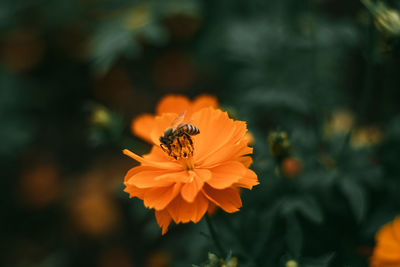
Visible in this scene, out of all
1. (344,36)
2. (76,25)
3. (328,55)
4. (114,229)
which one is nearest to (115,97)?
(76,25)

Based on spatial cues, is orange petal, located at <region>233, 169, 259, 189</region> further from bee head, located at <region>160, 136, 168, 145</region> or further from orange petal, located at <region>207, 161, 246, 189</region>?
bee head, located at <region>160, 136, 168, 145</region>

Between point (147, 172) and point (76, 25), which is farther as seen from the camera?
point (76, 25)

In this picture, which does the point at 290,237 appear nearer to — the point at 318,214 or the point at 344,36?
the point at 318,214

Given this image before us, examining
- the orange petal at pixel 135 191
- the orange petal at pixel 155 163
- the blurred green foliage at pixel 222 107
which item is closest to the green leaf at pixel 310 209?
the blurred green foliage at pixel 222 107

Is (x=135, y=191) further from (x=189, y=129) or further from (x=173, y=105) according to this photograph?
(x=173, y=105)

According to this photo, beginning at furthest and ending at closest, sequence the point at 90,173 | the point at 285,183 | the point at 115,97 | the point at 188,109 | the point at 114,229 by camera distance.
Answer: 1. the point at 115,97
2. the point at 90,173
3. the point at 114,229
4. the point at 285,183
5. the point at 188,109

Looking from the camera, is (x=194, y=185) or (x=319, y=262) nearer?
(x=194, y=185)

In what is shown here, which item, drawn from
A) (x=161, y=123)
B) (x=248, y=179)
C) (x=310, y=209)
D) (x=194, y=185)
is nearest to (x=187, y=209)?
(x=194, y=185)

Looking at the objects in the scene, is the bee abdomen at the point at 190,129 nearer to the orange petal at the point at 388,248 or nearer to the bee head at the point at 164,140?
the bee head at the point at 164,140
